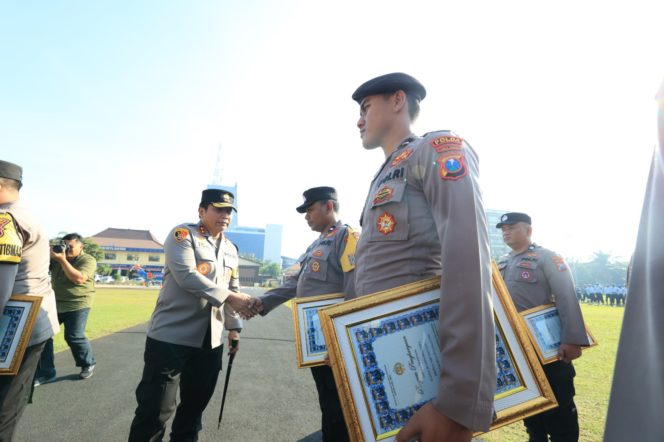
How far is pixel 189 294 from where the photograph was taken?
3004mm

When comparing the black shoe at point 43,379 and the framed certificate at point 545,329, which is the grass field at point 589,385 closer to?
the framed certificate at point 545,329

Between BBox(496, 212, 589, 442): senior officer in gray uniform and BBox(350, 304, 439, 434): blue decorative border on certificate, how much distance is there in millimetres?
2742

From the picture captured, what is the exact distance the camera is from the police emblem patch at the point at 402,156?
4.84 feet

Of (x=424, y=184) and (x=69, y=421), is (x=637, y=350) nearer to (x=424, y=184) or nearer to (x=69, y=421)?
(x=424, y=184)

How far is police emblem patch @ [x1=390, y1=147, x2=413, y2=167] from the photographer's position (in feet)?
4.84

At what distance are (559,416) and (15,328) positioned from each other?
4354 mm

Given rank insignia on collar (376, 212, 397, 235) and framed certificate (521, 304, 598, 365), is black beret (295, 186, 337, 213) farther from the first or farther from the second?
rank insignia on collar (376, 212, 397, 235)

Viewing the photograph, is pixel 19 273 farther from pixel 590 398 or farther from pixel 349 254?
pixel 590 398

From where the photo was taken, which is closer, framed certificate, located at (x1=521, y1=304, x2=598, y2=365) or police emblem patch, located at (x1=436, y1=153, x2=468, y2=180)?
police emblem patch, located at (x1=436, y1=153, x2=468, y2=180)

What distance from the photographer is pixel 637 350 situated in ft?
1.84

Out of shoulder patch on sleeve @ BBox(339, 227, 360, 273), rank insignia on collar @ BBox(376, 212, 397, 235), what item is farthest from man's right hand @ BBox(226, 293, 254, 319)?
rank insignia on collar @ BBox(376, 212, 397, 235)

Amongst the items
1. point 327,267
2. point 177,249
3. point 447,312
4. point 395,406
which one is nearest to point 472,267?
point 447,312

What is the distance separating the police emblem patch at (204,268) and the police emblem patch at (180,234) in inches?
11.6

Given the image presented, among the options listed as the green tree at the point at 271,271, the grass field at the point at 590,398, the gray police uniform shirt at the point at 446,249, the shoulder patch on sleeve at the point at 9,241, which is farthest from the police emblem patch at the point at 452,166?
the green tree at the point at 271,271
